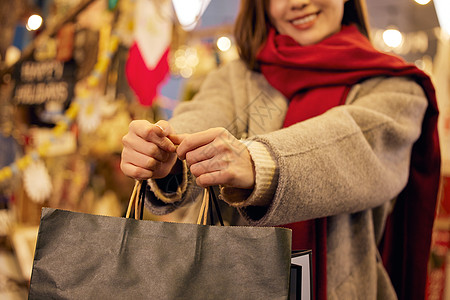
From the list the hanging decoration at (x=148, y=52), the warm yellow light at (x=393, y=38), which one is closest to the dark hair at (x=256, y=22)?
the hanging decoration at (x=148, y=52)

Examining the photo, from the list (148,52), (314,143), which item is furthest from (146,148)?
(148,52)

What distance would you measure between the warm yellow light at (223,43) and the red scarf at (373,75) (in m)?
0.96

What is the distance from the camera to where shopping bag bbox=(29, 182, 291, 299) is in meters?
0.45

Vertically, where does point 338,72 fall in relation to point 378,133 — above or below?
above

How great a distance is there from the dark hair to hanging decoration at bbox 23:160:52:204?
1.26 meters

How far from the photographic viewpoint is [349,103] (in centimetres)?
77

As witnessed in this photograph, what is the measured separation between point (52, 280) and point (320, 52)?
2.00 feet

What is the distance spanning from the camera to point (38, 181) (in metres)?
1.82

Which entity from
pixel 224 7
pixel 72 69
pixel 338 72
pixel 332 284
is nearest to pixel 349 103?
pixel 338 72

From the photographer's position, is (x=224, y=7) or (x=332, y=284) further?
(x=224, y=7)

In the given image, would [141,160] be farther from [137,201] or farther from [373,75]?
[373,75]

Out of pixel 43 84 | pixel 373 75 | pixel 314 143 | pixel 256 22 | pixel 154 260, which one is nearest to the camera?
pixel 154 260

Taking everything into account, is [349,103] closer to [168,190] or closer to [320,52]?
[320,52]

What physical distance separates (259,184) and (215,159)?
0.22 ft
